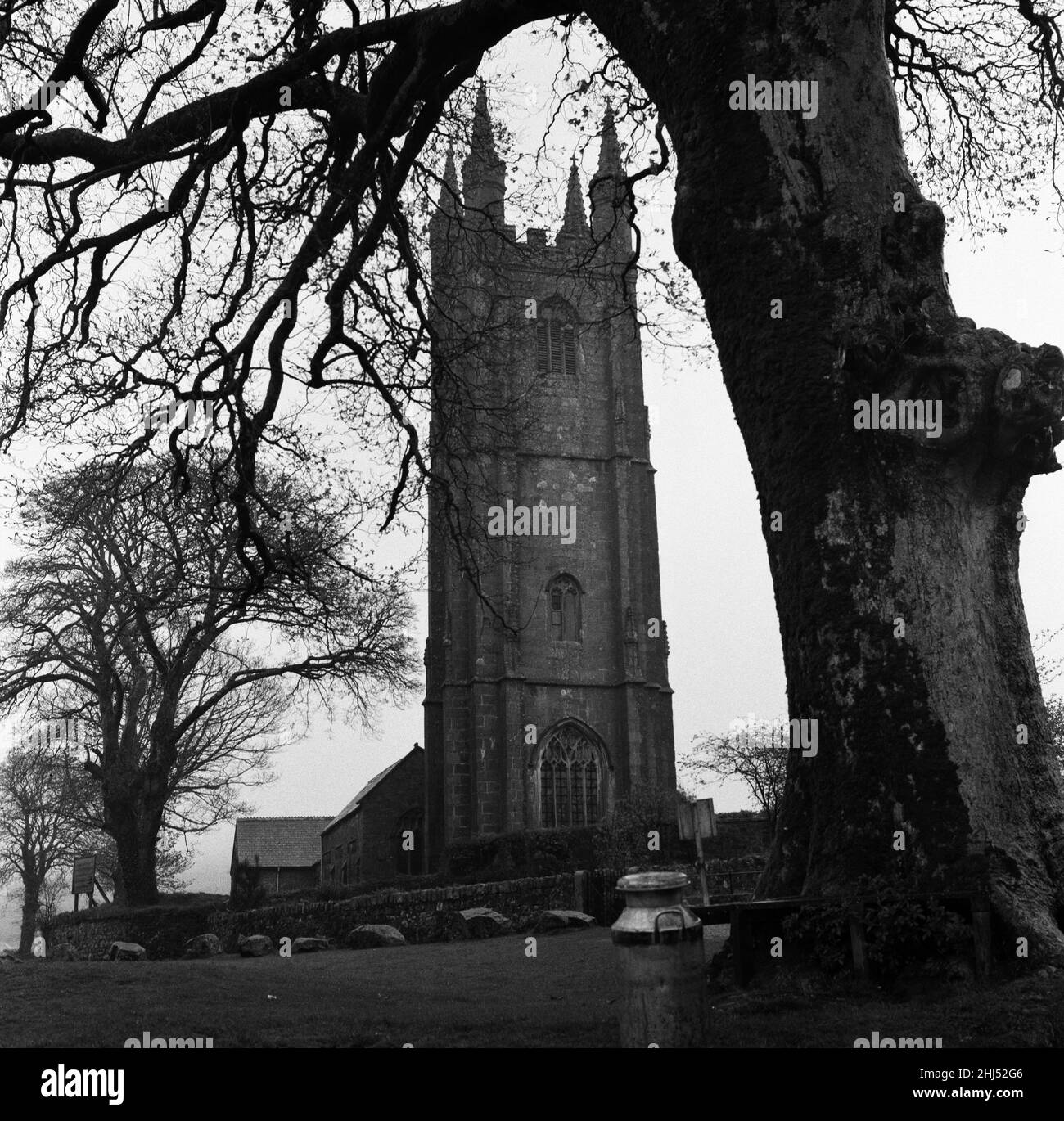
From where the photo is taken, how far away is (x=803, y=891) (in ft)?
22.3

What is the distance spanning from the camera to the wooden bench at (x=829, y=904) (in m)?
5.95

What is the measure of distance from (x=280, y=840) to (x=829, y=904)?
226ft

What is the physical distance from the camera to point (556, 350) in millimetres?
48844

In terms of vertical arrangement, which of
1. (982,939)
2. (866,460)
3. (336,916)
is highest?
(866,460)

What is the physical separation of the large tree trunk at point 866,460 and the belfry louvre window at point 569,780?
121ft

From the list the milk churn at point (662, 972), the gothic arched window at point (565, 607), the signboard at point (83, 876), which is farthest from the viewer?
the gothic arched window at point (565, 607)

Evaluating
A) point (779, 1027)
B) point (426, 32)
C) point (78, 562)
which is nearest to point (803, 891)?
point (779, 1027)

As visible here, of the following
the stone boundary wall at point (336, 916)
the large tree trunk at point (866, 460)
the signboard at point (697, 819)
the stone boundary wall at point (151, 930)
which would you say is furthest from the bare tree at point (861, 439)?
the stone boundary wall at point (151, 930)

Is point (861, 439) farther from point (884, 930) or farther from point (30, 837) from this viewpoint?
point (30, 837)

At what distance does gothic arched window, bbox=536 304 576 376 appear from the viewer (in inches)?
1912

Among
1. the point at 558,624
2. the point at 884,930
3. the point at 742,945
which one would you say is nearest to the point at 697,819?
the point at 742,945

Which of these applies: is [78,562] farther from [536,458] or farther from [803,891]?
[803,891]

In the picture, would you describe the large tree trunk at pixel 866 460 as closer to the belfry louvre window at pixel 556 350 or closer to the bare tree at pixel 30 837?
the belfry louvre window at pixel 556 350
